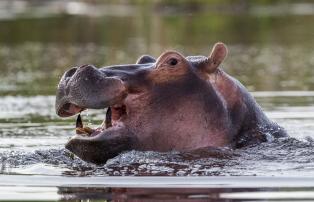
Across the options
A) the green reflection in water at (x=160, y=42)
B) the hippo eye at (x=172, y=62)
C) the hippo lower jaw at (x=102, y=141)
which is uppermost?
the green reflection in water at (x=160, y=42)

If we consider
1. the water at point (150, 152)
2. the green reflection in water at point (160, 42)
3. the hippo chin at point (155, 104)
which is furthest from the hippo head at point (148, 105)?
the green reflection in water at point (160, 42)

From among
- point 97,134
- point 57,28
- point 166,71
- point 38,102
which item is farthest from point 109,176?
point 57,28

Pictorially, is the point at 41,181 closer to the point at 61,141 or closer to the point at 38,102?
the point at 61,141

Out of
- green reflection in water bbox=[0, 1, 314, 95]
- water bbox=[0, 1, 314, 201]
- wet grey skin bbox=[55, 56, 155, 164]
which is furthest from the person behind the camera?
green reflection in water bbox=[0, 1, 314, 95]

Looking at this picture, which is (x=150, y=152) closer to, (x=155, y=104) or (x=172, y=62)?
(x=155, y=104)

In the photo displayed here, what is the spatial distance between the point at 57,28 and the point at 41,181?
25164 mm

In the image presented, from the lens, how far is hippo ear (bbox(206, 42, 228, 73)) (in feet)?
22.8

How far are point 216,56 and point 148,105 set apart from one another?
2.06 feet

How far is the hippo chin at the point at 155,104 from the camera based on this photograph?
6559 mm

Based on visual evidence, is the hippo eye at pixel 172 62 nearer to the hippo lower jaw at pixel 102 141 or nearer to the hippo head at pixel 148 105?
the hippo head at pixel 148 105

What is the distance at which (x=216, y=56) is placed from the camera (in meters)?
7.01

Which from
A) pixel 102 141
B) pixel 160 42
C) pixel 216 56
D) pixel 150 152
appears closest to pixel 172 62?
pixel 216 56

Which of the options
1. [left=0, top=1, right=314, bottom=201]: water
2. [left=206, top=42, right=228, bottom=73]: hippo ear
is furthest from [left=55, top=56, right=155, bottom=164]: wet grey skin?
[left=206, top=42, right=228, bottom=73]: hippo ear

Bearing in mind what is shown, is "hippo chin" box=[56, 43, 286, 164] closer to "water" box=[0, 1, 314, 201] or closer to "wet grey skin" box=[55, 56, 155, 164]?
"wet grey skin" box=[55, 56, 155, 164]
